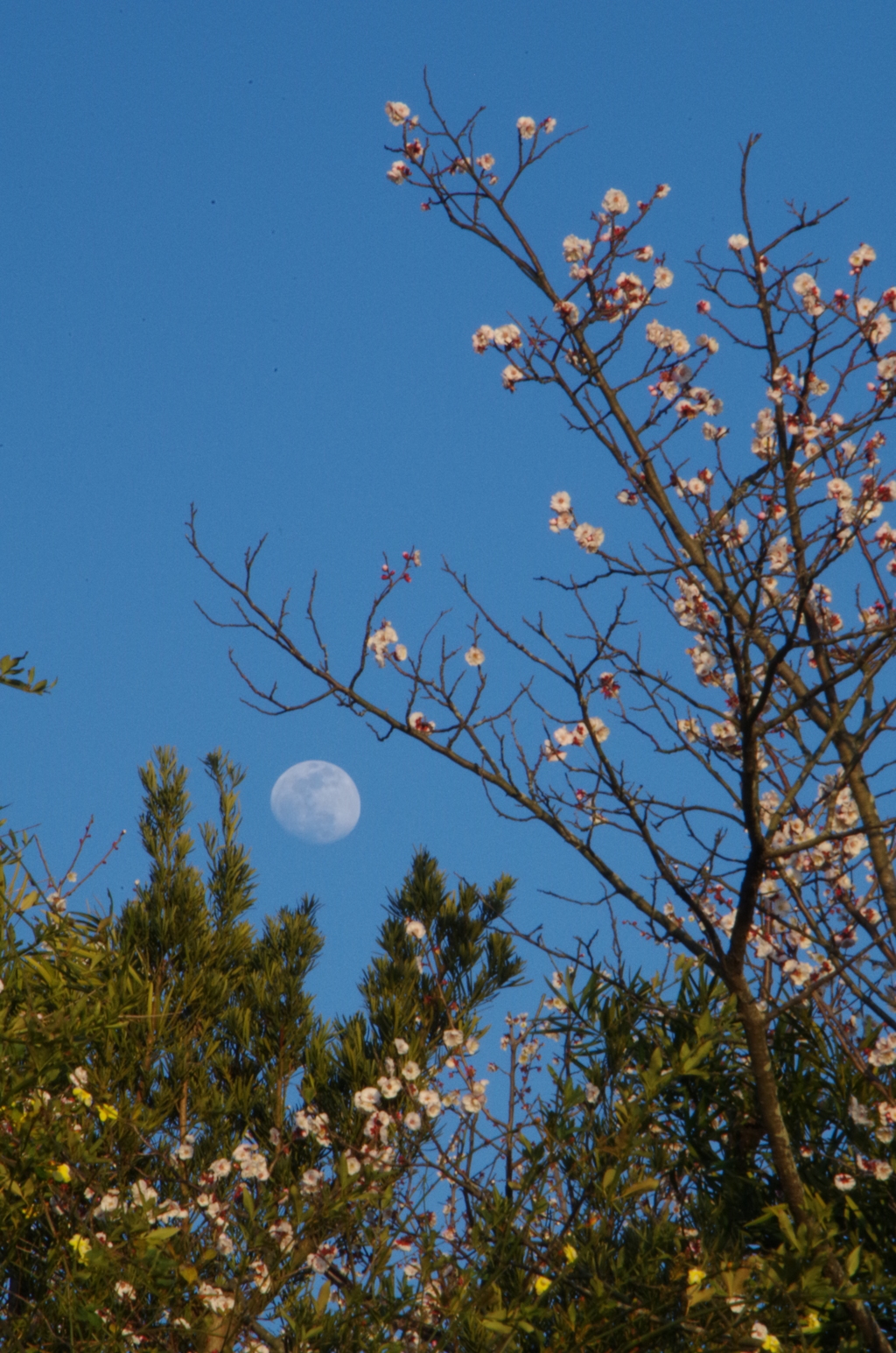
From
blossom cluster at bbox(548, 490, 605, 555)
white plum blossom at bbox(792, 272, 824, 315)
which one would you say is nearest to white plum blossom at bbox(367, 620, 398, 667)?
blossom cluster at bbox(548, 490, 605, 555)

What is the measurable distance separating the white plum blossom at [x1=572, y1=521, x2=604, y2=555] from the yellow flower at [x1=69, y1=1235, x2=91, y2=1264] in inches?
139

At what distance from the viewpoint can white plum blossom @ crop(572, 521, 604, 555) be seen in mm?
5137

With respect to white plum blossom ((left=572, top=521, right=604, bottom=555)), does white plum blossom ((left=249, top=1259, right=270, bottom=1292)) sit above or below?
below

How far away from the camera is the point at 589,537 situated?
5156 mm

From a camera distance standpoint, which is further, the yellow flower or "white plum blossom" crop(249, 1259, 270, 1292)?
"white plum blossom" crop(249, 1259, 270, 1292)

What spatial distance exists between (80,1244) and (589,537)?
361 cm

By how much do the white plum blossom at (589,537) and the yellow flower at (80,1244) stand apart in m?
3.52

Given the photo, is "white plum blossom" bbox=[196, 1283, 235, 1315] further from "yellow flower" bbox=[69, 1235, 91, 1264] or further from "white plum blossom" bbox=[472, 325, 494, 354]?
"white plum blossom" bbox=[472, 325, 494, 354]

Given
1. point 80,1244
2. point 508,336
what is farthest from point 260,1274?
point 508,336

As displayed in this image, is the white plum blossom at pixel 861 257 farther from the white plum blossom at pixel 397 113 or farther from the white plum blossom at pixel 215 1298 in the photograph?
the white plum blossom at pixel 215 1298

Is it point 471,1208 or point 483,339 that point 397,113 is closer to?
point 483,339

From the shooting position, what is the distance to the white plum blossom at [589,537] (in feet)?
16.9

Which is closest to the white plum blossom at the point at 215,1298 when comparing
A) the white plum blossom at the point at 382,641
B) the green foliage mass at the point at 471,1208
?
the green foliage mass at the point at 471,1208

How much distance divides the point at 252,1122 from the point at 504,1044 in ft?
5.06
